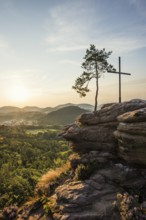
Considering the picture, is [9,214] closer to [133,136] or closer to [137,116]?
[133,136]

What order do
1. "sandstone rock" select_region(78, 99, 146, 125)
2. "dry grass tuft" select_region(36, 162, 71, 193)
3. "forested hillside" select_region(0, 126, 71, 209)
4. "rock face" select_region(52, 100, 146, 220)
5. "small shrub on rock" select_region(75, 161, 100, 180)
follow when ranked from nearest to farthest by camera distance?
"rock face" select_region(52, 100, 146, 220) < "small shrub on rock" select_region(75, 161, 100, 180) < "sandstone rock" select_region(78, 99, 146, 125) < "dry grass tuft" select_region(36, 162, 71, 193) < "forested hillside" select_region(0, 126, 71, 209)

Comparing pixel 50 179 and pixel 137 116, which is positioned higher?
pixel 137 116

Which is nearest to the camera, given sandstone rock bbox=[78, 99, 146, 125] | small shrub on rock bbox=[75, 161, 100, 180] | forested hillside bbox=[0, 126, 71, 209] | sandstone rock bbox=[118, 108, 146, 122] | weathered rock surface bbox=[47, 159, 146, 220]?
weathered rock surface bbox=[47, 159, 146, 220]

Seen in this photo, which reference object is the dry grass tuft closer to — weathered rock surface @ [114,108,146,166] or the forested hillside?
the forested hillside

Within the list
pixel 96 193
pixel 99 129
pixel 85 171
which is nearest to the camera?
pixel 96 193

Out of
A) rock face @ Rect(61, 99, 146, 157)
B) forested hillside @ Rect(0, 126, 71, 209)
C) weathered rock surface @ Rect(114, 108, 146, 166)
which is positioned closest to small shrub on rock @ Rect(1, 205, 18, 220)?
forested hillside @ Rect(0, 126, 71, 209)

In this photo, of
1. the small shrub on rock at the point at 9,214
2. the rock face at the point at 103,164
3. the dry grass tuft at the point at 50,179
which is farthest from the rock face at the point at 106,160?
the small shrub on rock at the point at 9,214

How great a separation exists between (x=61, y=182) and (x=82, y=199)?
491 cm

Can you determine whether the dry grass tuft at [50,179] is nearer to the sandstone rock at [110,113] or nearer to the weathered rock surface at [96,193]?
the weathered rock surface at [96,193]

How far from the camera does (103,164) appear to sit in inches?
723

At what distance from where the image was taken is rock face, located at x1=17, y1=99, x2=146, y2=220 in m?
14.9

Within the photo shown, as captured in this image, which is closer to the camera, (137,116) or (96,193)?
(137,116)

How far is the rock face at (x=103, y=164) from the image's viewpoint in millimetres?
14945

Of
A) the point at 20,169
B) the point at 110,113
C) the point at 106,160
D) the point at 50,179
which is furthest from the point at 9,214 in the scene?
the point at 20,169
